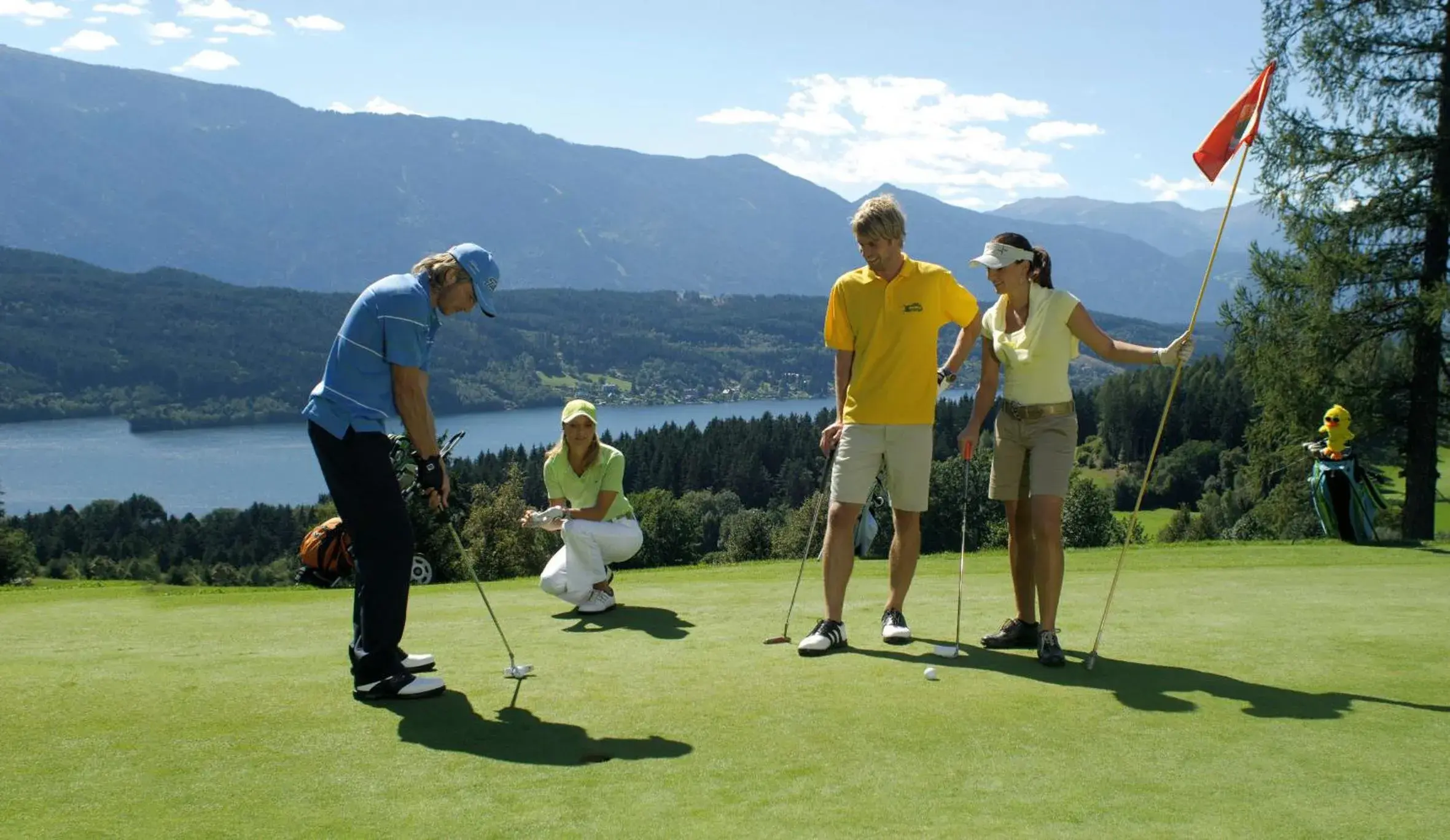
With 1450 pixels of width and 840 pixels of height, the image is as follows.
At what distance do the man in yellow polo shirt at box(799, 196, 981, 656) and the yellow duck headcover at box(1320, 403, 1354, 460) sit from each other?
997 cm

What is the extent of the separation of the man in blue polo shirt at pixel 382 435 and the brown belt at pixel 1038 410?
2.97m

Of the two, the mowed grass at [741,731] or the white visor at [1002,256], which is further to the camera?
the white visor at [1002,256]

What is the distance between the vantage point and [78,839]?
3.76 meters

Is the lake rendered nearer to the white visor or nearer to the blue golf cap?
the blue golf cap

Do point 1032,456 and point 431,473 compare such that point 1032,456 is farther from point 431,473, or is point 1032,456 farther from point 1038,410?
point 431,473

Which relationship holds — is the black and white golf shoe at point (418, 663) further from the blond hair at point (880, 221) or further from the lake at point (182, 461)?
the lake at point (182, 461)

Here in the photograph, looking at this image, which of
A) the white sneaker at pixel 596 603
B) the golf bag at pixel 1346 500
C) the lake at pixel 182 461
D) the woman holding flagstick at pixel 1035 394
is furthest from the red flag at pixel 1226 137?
the lake at pixel 182 461

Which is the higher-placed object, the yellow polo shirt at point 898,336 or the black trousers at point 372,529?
the yellow polo shirt at point 898,336

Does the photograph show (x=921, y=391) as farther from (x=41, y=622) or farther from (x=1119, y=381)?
(x=1119, y=381)

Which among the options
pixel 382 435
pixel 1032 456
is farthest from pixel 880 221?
pixel 382 435

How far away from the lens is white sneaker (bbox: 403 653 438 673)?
6.22m

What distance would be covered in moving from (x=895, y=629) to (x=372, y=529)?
3007mm

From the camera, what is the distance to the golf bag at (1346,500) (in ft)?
46.7

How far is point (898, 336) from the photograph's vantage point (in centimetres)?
695
